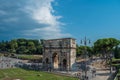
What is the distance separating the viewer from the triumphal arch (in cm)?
5891

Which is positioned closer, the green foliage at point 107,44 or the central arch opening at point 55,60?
the central arch opening at point 55,60

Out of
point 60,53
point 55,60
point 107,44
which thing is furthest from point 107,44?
point 55,60

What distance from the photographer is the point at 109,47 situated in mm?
67188

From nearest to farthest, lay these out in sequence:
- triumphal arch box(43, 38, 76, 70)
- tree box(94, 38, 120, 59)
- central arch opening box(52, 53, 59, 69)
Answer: triumphal arch box(43, 38, 76, 70) → central arch opening box(52, 53, 59, 69) → tree box(94, 38, 120, 59)

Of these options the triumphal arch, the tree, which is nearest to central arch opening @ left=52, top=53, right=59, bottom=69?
the triumphal arch

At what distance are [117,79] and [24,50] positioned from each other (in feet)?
289

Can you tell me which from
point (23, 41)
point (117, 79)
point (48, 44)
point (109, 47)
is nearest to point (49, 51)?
point (48, 44)

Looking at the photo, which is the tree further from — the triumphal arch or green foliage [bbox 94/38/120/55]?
the triumphal arch

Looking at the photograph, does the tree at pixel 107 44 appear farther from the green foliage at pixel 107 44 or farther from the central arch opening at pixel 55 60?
the central arch opening at pixel 55 60

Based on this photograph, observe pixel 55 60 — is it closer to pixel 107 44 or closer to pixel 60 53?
pixel 60 53

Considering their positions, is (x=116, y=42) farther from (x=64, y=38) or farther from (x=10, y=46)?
(x=10, y=46)

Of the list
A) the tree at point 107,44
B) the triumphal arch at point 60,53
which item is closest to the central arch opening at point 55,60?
the triumphal arch at point 60,53

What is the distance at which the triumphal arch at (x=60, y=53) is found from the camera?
58.9 meters

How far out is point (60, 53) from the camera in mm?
60656
